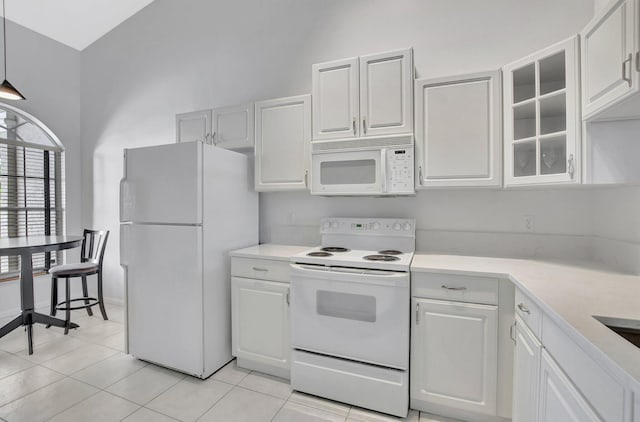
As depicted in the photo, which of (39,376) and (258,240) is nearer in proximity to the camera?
(39,376)

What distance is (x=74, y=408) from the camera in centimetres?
187

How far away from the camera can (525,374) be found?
136cm

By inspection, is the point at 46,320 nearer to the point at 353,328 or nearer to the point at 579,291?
the point at 353,328

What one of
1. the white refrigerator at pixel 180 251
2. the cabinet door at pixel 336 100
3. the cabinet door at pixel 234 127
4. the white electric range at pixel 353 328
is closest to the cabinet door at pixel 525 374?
the white electric range at pixel 353 328

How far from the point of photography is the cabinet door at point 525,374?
4.08 feet

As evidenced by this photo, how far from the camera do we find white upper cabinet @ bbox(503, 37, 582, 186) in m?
1.54

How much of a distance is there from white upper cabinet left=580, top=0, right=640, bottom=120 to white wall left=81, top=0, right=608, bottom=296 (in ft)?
2.53

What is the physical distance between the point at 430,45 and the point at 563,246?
174 cm

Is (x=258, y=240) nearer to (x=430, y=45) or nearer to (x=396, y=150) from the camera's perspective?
(x=396, y=150)

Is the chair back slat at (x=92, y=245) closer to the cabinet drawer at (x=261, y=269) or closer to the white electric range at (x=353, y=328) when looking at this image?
the cabinet drawer at (x=261, y=269)

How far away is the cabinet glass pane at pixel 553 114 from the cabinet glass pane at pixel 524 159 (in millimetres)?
105

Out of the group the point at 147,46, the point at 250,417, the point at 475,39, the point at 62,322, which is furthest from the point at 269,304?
the point at 147,46

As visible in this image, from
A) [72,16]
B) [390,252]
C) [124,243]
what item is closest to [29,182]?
[72,16]

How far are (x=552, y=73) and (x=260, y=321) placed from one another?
2411 mm
